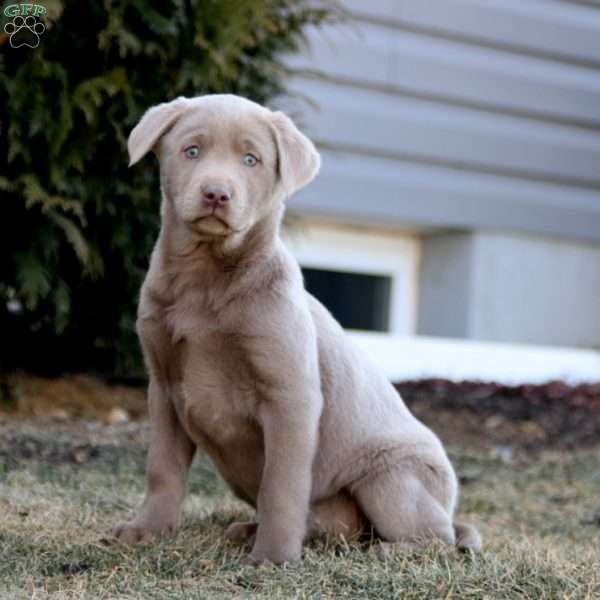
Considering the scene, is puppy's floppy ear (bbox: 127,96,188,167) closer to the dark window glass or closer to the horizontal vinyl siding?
the horizontal vinyl siding

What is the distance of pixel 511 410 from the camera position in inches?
310

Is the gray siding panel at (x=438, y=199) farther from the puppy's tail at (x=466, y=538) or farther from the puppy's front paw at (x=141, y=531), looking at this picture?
the puppy's front paw at (x=141, y=531)

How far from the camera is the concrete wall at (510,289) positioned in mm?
10586

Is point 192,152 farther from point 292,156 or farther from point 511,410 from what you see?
point 511,410

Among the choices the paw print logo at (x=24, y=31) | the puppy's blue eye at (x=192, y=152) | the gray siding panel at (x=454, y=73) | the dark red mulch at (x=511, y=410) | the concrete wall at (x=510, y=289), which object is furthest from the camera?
the concrete wall at (x=510, y=289)

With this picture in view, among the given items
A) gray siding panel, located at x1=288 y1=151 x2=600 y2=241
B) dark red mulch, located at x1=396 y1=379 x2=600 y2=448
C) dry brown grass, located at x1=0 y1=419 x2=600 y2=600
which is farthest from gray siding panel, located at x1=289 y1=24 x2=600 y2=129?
dry brown grass, located at x1=0 y1=419 x2=600 y2=600

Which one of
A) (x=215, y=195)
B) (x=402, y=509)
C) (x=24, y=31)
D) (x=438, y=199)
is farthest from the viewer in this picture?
(x=438, y=199)

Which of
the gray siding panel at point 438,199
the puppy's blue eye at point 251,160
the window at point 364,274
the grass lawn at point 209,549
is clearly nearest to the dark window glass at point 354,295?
the window at point 364,274

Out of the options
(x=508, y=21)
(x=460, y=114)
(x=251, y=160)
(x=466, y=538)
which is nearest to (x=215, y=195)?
(x=251, y=160)

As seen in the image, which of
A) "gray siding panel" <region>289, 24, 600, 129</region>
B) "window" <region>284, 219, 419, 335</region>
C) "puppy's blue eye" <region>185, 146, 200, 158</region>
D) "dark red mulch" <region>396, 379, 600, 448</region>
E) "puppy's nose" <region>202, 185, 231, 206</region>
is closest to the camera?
"puppy's nose" <region>202, 185, 231, 206</region>

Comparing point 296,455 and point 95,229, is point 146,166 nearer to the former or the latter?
point 95,229

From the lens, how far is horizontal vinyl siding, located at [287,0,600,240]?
10.0 m

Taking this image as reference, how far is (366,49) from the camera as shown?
10.1 metres

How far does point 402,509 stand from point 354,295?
7472 millimetres
